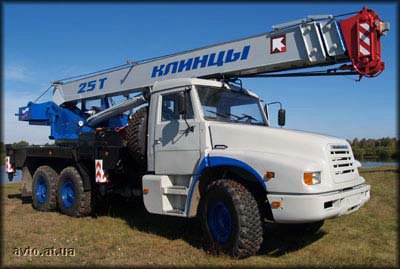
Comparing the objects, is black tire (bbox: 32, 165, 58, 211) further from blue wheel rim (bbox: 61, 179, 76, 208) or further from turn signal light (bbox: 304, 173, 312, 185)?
turn signal light (bbox: 304, 173, 312, 185)

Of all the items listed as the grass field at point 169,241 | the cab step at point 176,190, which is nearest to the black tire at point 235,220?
the grass field at point 169,241

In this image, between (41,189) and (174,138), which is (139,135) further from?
(41,189)

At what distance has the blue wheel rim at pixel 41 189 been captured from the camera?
9809 millimetres

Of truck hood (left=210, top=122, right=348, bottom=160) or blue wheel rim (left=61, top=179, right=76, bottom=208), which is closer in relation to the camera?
truck hood (left=210, top=122, right=348, bottom=160)

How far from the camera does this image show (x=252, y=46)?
718 cm

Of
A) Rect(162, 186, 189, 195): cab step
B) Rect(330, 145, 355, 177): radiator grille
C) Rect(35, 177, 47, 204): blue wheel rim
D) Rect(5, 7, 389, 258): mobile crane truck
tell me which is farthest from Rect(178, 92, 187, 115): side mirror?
Rect(35, 177, 47, 204): blue wheel rim

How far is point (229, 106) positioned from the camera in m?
6.97

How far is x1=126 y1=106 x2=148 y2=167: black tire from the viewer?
24.5 ft

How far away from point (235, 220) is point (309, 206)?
104 cm

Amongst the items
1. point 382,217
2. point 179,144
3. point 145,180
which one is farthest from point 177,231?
point 382,217

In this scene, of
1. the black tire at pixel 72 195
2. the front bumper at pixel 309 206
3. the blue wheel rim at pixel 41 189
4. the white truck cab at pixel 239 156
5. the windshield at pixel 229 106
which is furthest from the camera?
the blue wheel rim at pixel 41 189

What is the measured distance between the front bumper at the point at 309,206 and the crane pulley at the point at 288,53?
206cm

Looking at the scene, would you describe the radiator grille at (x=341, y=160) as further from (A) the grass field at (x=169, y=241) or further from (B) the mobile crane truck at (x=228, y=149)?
(A) the grass field at (x=169, y=241)

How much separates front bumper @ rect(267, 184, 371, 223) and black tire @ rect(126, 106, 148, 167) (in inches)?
116
